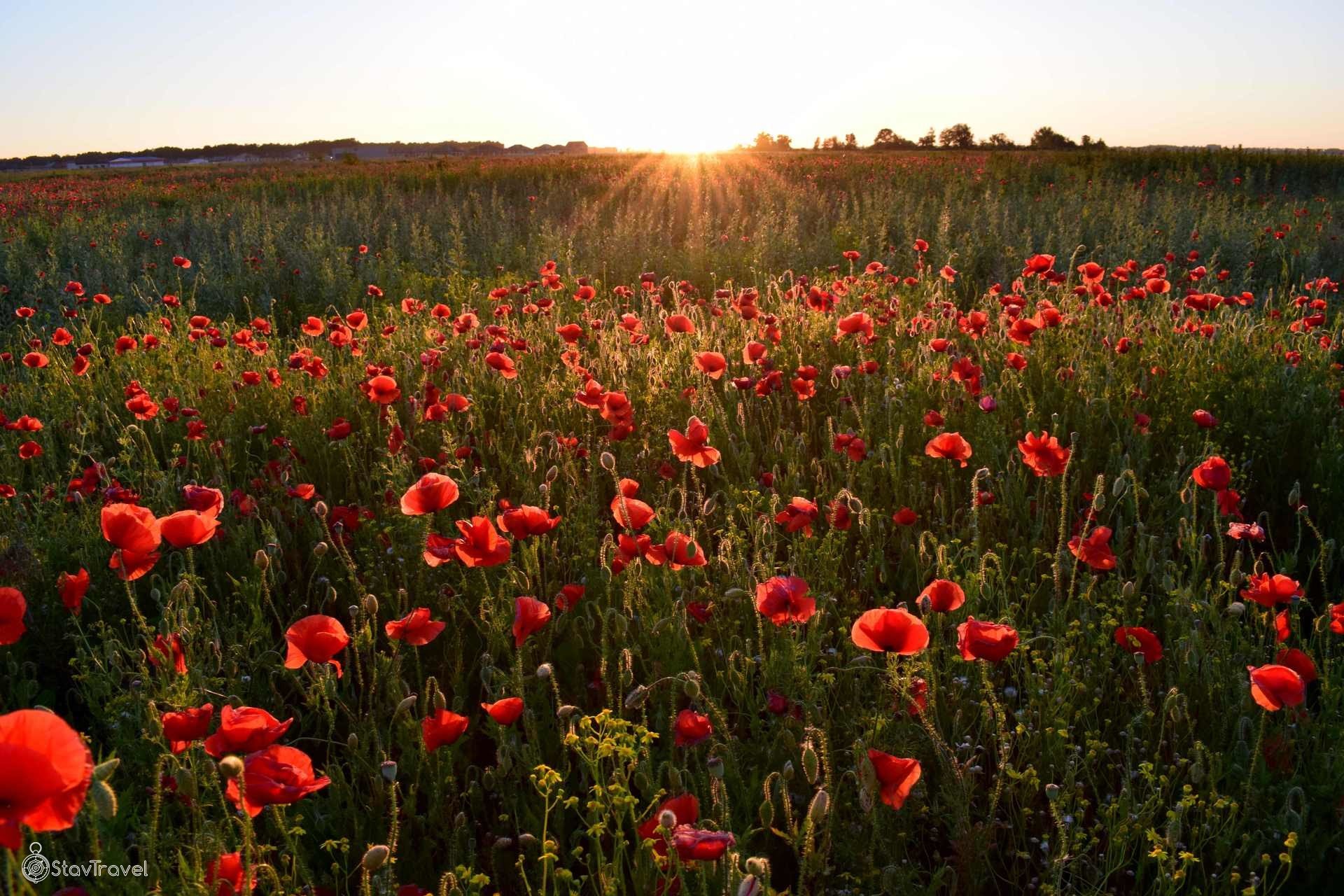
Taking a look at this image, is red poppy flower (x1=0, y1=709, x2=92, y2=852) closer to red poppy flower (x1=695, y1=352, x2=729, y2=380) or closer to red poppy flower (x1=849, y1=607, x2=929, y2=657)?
red poppy flower (x1=849, y1=607, x2=929, y2=657)

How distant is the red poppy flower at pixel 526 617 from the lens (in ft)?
5.65

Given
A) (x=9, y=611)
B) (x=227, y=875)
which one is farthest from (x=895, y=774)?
(x=9, y=611)

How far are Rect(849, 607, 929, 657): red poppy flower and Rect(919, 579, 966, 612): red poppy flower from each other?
0.69ft

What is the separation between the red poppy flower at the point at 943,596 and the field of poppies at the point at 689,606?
0.4 inches

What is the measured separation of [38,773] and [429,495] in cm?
108

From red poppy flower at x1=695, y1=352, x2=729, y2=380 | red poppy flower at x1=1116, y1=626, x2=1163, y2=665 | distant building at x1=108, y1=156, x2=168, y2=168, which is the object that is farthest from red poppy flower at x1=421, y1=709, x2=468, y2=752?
distant building at x1=108, y1=156, x2=168, y2=168

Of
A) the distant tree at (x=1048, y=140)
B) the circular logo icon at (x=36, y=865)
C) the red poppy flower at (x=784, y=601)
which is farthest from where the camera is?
the distant tree at (x=1048, y=140)

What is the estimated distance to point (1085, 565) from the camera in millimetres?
2639

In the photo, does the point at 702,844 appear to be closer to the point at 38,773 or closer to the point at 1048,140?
the point at 38,773

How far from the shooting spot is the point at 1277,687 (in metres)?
1.46

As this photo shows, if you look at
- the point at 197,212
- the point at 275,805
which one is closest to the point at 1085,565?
the point at 275,805

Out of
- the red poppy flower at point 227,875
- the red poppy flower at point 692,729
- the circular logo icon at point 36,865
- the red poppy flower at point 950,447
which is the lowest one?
the circular logo icon at point 36,865

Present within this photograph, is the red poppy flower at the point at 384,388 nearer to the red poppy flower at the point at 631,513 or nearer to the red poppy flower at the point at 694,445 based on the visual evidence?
the red poppy flower at the point at 694,445

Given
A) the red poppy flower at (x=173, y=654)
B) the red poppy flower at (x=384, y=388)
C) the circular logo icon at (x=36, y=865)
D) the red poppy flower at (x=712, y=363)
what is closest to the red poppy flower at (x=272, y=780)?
the circular logo icon at (x=36, y=865)
